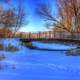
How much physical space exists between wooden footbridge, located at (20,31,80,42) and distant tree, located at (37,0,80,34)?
0.07 metres

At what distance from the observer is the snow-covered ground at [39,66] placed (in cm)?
173

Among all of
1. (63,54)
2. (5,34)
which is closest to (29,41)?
(5,34)

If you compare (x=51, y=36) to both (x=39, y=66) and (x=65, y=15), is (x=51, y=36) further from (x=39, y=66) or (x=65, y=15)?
(x=39, y=66)

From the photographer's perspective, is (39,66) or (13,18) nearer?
(39,66)

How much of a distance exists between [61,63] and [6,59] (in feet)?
2.42

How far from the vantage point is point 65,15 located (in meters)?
2.49

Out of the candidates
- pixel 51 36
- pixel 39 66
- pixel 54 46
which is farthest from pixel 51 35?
pixel 39 66

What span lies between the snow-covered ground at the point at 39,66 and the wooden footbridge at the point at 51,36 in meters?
0.22

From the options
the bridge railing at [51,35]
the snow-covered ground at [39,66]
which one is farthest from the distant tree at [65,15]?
the snow-covered ground at [39,66]

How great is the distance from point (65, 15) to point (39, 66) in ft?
2.44

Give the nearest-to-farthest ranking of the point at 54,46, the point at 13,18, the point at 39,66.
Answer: the point at 39,66
the point at 13,18
the point at 54,46

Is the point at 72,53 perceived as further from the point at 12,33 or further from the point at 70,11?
the point at 12,33

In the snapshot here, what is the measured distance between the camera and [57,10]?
253 centimetres

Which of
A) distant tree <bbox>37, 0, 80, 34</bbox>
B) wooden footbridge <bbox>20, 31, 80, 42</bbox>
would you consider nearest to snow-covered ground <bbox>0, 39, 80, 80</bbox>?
wooden footbridge <bbox>20, 31, 80, 42</bbox>
